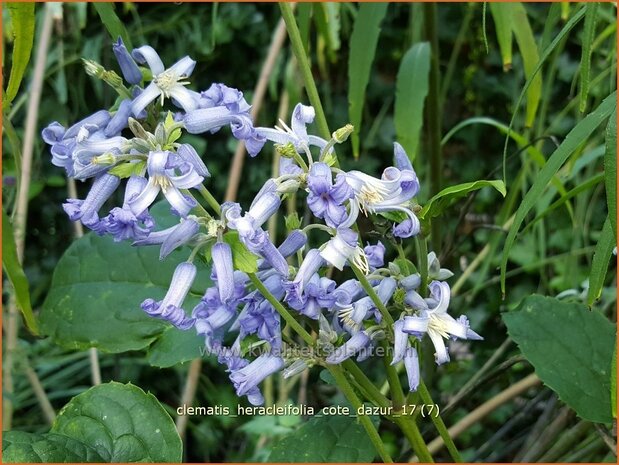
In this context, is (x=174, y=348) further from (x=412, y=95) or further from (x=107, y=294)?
(x=412, y=95)

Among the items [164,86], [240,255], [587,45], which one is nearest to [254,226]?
[240,255]

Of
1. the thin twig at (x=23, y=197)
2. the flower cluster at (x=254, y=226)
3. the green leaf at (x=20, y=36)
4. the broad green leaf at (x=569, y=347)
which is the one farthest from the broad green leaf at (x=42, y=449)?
the thin twig at (x=23, y=197)

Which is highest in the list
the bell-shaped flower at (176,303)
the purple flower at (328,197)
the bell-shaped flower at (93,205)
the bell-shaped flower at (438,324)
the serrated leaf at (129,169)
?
the serrated leaf at (129,169)

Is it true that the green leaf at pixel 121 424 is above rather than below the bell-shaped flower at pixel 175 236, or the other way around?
below

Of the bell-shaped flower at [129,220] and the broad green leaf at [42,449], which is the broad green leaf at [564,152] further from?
the broad green leaf at [42,449]

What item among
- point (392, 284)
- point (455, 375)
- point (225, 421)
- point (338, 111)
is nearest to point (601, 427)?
point (392, 284)
